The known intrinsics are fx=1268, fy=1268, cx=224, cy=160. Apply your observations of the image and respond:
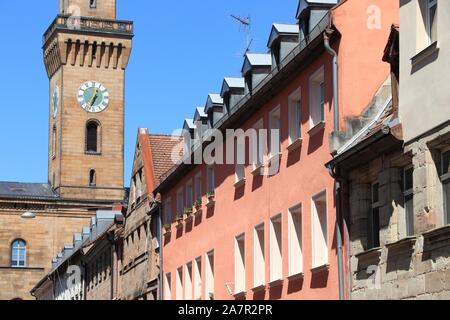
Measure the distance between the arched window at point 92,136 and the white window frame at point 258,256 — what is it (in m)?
79.3

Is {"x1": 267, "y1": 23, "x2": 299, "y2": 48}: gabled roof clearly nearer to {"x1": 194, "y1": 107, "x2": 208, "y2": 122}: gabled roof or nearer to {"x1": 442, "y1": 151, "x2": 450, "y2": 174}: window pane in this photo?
{"x1": 194, "y1": 107, "x2": 208, "y2": 122}: gabled roof

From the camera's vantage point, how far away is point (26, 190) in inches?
4486

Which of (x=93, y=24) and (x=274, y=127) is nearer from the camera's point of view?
(x=274, y=127)

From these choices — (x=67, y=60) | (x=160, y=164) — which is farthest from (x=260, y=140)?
(x=67, y=60)

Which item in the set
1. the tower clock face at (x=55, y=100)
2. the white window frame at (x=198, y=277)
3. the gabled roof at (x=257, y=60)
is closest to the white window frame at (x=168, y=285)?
→ the white window frame at (x=198, y=277)

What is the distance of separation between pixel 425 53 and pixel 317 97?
794 centimetres

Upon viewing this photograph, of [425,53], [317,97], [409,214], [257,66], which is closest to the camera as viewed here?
[425,53]

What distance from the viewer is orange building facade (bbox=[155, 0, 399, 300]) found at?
87.0 ft

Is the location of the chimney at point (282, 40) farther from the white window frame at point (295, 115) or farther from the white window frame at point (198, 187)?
the white window frame at point (198, 187)

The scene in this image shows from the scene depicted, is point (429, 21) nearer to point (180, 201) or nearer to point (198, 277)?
point (198, 277)

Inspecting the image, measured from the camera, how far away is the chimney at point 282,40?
31656 millimetres

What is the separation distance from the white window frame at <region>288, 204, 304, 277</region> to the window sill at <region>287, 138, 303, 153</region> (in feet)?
4.44

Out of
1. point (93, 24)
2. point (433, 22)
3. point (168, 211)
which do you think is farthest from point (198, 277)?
point (93, 24)
